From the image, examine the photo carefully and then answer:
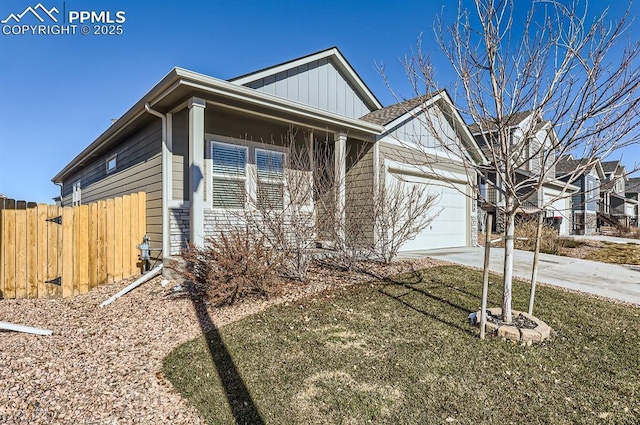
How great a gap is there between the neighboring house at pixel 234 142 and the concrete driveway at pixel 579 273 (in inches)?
85.9

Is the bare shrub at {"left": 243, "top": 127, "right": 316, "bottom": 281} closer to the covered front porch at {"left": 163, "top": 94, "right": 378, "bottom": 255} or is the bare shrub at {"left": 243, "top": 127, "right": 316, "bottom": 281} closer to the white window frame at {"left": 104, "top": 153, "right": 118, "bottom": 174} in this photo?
the covered front porch at {"left": 163, "top": 94, "right": 378, "bottom": 255}

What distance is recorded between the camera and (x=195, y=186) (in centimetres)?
614

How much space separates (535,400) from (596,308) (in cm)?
319

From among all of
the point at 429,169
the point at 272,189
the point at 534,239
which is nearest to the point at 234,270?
the point at 272,189

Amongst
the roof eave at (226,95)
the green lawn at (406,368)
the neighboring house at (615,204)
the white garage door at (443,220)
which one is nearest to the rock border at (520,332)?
the green lawn at (406,368)

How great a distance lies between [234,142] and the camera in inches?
312

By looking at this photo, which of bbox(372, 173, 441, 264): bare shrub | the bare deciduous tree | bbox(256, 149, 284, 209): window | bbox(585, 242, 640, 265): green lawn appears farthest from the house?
the bare deciduous tree

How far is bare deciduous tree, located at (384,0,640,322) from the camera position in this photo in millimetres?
3609

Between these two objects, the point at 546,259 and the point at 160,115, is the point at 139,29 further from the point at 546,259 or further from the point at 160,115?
the point at 546,259

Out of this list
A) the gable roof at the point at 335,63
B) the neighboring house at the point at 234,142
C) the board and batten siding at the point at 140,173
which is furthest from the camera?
the gable roof at the point at 335,63

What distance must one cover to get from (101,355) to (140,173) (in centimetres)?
543

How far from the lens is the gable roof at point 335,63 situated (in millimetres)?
8141

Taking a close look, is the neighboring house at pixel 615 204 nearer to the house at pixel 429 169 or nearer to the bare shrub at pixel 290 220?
the house at pixel 429 169

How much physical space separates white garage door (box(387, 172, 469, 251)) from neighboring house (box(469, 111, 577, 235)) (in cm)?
119
